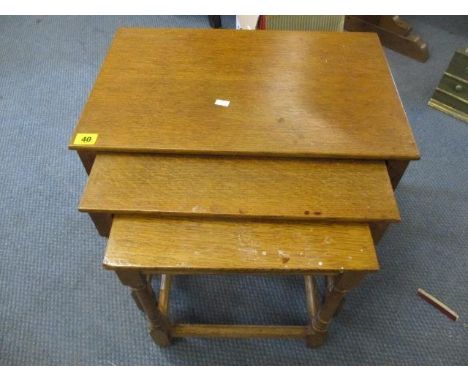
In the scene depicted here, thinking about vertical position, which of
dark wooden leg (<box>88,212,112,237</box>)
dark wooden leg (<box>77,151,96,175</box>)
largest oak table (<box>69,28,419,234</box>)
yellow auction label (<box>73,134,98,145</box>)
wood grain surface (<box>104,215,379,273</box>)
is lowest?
dark wooden leg (<box>88,212,112,237</box>)

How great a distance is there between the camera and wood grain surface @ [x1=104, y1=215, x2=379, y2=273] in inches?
30.9

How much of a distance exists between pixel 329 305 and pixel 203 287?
540 millimetres

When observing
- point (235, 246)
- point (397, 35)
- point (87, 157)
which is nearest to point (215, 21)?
point (397, 35)

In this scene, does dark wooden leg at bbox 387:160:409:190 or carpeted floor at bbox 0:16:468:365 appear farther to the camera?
carpeted floor at bbox 0:16:468:365

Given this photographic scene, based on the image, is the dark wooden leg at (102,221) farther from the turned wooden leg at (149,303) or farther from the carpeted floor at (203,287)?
the carpeted floor at (203,287)

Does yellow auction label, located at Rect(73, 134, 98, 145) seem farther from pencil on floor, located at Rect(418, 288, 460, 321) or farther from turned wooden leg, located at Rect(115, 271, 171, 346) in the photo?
pencil on floor, located at Rect(418, 288, 460, 321)

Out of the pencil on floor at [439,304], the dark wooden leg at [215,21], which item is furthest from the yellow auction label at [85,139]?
the dark wooden leg at [215,21]

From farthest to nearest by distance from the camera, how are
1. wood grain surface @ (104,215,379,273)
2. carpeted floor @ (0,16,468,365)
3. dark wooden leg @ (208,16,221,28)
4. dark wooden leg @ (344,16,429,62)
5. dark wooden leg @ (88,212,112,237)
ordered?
1. dark wooden leg @ (208,16,221,28)
2. dark wooden leg @ (344,16,429,62)
3. carpeted floor @ (0,16,468,365)
4. dark wooden leg @ (88,212,112,237)
5. wood grain surface @ (104,215,379,273)

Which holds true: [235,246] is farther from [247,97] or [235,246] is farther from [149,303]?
[247,97]

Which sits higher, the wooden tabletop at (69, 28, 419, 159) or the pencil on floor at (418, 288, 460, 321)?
the wooden tabletop at (69, 28, 419, 159)

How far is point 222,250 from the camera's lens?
0.81 metres

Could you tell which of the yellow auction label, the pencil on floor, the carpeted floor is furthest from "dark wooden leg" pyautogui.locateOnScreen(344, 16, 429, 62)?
the yellow auction label

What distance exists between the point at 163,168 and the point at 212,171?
0.13m

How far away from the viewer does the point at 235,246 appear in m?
0.82
